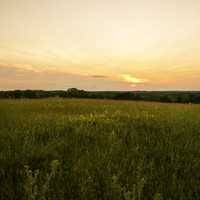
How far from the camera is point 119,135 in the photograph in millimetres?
5676

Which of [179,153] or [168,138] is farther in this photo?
[168,138]

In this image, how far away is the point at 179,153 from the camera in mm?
4465

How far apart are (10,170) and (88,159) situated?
3.76 ft

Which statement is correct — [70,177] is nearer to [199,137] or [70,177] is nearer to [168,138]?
[168,138]

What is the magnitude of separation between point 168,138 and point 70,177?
9.53ft

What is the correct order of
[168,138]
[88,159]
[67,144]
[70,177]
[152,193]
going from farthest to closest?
[168,138] → [67,144] → [88,159] → [70,177] → [152,193]

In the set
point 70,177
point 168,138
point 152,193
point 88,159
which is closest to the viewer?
point 152,193

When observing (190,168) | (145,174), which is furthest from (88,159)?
(190,168)

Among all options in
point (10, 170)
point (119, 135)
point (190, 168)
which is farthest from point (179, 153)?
point (10, 170)

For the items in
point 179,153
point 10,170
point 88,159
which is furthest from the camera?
point 179,153

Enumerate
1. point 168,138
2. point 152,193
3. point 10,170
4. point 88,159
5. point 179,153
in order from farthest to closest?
point 168,138, point 179,153, point 88,159, point 10,170, point 152,193

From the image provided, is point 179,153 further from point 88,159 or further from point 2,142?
point 2,142

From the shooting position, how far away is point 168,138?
5531mm

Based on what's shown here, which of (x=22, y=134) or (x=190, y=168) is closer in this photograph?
(x=190, y=168)
